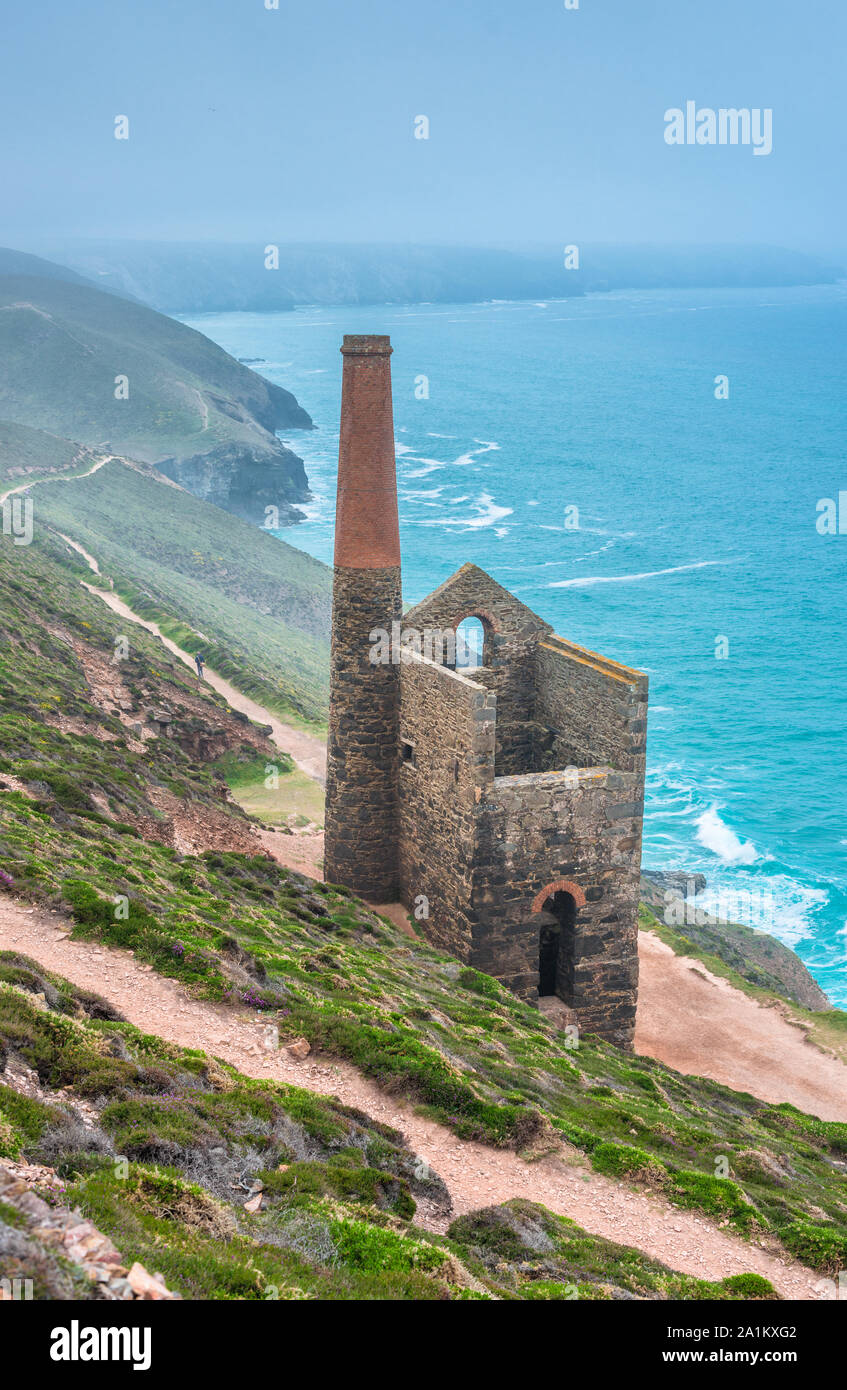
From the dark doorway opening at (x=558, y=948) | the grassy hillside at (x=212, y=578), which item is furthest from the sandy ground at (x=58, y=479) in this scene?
the dark doorway opening at (x=558, y=948)

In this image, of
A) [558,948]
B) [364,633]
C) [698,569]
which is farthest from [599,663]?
[698,569]

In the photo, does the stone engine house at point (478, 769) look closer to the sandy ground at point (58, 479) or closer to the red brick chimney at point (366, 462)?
the red brick chimney at point (366, 462)

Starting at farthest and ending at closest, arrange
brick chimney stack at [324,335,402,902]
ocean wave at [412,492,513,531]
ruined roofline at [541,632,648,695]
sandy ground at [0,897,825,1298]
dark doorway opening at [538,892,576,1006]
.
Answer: ocean wave at [412,492,513,531], brick chimney stack at [324,335,402,902], dark doorway opening at [538,892,576,1006], ruined roofline at [541,632,648,695], sandy ground at [0,897,825,1298]

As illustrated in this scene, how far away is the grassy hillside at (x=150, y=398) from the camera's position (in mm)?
124812

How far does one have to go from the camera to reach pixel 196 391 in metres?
150

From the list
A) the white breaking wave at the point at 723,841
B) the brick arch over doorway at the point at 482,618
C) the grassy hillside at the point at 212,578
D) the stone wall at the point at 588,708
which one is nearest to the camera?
the stone wall at the point at 588,708

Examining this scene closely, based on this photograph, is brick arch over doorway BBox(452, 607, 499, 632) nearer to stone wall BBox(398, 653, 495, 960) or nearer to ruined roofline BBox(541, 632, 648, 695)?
ruined roofline BBox(541, 632, 648, 695)

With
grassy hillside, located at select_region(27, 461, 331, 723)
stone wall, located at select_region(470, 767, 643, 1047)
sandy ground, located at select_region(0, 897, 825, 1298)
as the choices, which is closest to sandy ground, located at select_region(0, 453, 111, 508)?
grassy hillside, located at select_region(27, 461, 331, 723)

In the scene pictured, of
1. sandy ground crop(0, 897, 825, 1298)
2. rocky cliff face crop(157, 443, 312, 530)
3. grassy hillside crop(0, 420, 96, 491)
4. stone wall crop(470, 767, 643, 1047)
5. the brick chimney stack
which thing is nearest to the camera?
sandy ground crop(0, 897, 825, 1298)

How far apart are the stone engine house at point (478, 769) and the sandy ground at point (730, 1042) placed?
2.53 meters

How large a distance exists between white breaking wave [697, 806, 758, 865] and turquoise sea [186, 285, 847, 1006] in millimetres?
126

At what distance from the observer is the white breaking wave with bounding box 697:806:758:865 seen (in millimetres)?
54281

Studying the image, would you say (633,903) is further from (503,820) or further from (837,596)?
(837,596)
